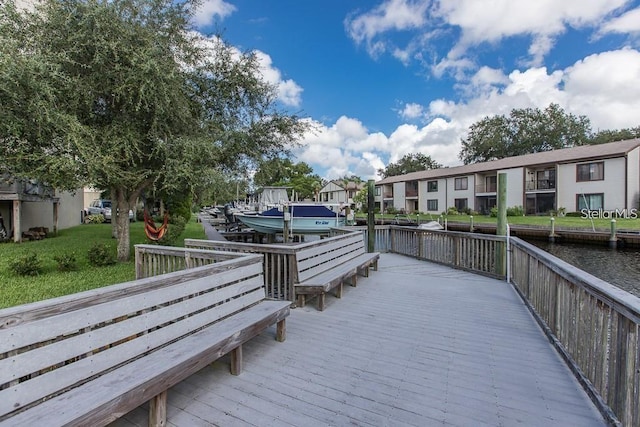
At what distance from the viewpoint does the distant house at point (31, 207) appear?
41.2ft

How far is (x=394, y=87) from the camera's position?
73.6 feet

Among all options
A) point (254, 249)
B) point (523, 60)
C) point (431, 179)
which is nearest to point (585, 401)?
point (254, 249)

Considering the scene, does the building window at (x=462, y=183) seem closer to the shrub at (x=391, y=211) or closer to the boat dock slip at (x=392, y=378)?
the shrub at (x=391, y=211)

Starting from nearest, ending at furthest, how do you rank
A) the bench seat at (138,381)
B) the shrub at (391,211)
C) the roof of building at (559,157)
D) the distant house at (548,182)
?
the bench seat at (138,381), the distant house at (548,182), the roof of building at (559,157), the shrub at (391,211)

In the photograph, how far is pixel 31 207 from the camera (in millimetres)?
15961

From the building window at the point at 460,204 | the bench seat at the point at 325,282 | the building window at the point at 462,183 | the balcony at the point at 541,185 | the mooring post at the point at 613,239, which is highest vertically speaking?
the building window at the point at 462,183

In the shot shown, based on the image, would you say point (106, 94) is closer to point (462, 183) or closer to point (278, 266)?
point (278, 266)

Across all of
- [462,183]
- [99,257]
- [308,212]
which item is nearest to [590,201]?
[462,183]

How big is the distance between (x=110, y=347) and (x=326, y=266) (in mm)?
3697

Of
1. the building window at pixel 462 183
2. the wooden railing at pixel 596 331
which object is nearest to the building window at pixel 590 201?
the building window at pixel 462 183

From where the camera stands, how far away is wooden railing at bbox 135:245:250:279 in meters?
4.57

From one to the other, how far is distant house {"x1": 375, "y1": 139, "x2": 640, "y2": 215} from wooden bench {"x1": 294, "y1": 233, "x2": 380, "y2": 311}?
28.8 meters

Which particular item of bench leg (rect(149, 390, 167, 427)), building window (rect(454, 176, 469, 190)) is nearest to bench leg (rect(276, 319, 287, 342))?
bench leg (rect(149, 390, 167, 427))

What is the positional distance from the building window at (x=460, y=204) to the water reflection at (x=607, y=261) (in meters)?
18.3
